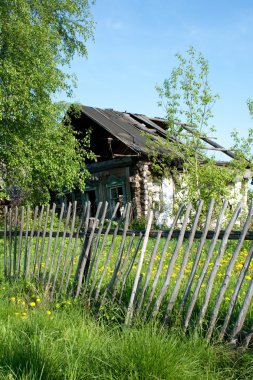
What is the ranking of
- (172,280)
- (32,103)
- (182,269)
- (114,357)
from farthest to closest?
(32,103)
(172,280)
(182,269)
(114,357)

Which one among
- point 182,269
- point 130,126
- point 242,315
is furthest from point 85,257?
point 130,126

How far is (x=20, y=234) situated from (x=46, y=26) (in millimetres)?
11662

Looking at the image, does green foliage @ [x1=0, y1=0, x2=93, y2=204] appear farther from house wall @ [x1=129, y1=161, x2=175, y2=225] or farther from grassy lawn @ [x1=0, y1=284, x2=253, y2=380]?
grassy lawn @ [x1=0, y1=284, x2=253, y2=380]

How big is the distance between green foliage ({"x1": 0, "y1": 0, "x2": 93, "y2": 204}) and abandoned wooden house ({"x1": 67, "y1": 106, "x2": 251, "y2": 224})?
5.15 feet

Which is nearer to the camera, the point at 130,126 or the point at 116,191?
the point at 116,191

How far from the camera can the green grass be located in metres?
2.69

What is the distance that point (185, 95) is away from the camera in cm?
1277

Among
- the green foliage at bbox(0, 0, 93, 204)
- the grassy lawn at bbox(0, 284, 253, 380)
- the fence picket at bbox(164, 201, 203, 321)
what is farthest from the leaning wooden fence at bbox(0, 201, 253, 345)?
the green foliage at bbox(0, 0, 93, 204)

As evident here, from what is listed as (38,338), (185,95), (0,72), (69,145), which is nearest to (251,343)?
(38,338)

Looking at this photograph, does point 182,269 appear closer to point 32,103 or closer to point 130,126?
point 32,103

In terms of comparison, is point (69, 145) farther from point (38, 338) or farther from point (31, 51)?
point (38, 338)

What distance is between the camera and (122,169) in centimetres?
1752

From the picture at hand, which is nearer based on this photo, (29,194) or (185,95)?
(185,95)

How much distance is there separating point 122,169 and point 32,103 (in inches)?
175
